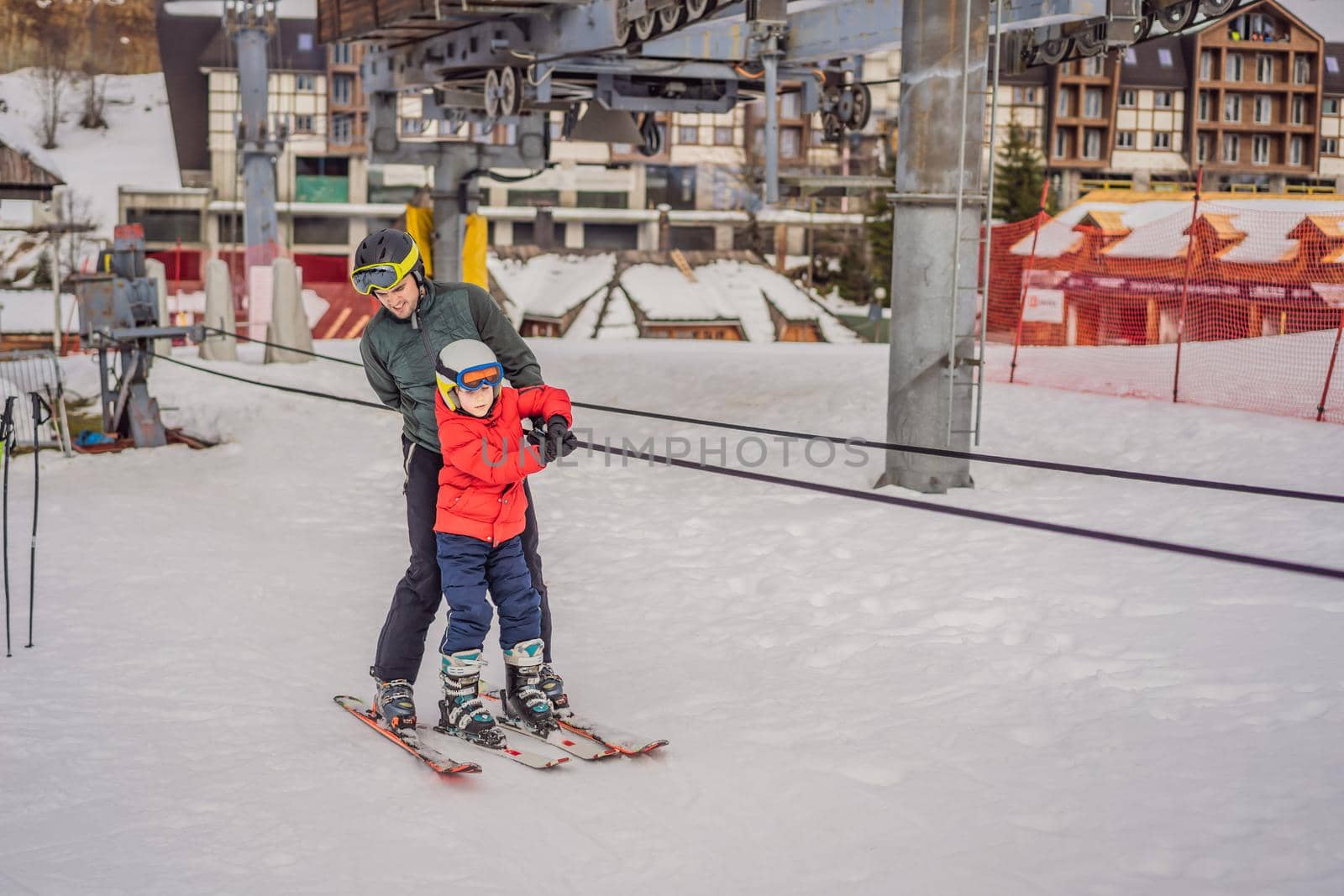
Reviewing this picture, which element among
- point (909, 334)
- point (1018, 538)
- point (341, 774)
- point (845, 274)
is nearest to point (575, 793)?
point (341, 774)

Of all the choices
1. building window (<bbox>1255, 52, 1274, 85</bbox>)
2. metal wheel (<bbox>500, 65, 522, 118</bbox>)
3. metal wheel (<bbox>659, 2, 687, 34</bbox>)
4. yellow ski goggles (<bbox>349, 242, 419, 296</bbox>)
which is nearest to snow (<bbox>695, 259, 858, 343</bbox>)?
building window (<bbox>1255, 52, 1274, 85</bbox>)

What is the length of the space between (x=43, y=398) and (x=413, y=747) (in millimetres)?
8110

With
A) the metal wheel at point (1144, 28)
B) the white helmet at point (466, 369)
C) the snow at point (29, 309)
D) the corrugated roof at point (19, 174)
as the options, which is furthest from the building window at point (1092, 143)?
the white helmet at point (466, 369)

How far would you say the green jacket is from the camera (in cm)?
532

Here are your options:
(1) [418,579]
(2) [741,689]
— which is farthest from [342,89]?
(1) [418,579]

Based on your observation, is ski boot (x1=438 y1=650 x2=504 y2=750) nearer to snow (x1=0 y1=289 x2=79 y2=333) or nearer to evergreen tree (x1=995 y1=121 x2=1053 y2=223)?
snow (x1=0 y1=289 x2=79 y2=333)

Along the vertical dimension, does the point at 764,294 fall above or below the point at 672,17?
below

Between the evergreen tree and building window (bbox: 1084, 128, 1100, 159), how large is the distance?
18.9ft

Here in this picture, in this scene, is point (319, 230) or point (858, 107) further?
point (319, 230)

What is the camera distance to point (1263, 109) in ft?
124

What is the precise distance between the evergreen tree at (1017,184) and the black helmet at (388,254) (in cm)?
3382

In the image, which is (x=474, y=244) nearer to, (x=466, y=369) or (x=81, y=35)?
(x=466, y=369)

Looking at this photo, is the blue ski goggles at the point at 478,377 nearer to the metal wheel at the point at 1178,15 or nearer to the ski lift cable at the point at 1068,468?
the ski lift cable at the point at 1068,468

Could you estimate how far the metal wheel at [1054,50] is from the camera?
507 inches
